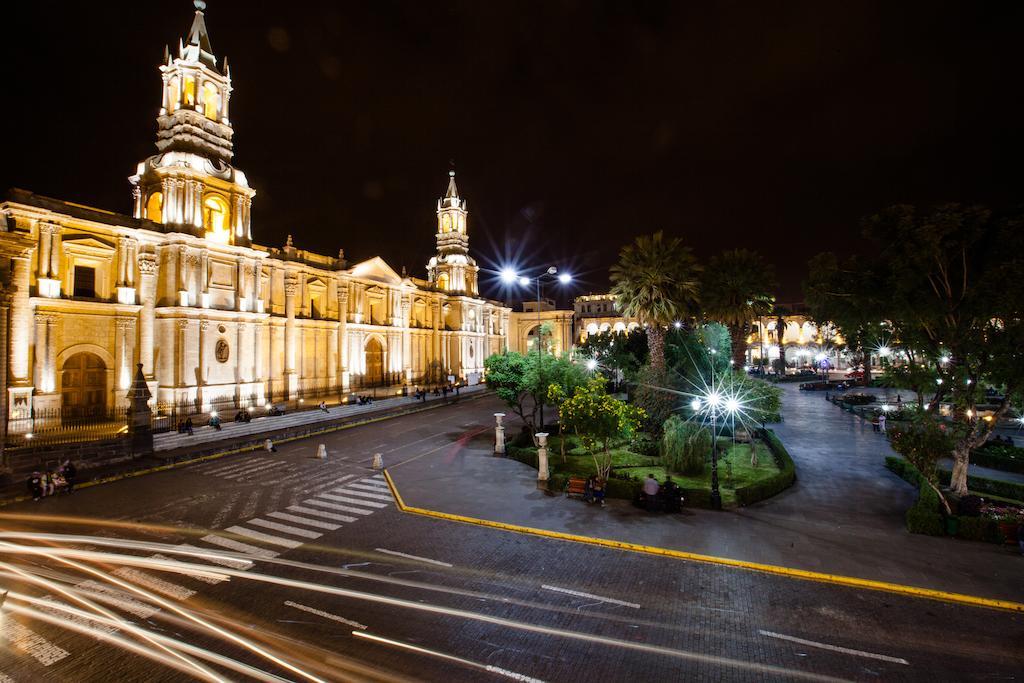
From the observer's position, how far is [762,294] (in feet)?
145

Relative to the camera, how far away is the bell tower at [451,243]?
69.1 meters

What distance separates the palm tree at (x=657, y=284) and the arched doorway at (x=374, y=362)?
33411 mm

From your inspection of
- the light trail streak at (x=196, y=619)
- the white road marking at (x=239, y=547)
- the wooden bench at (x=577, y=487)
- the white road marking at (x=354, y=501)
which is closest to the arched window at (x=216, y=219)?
the white road marking at (x=354, y=501)

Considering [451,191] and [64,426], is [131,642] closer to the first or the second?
[64,426]

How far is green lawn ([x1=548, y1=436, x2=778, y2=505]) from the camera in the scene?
2153cm

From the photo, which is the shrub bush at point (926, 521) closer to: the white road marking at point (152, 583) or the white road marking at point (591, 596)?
the white road marking at point (591, 596)

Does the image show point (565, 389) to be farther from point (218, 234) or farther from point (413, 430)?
point (218, 234)

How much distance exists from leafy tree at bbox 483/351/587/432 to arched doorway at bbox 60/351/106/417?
25.6 meters

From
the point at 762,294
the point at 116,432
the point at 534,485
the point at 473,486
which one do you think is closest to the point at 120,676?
the point at 473,486

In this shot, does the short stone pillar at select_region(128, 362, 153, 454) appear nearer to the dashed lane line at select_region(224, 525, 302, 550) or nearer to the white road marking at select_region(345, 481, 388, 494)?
the white road marking at select_region(345, 481, 388, 494)

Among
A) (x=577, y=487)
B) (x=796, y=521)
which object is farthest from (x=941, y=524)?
(x=577, y=487)

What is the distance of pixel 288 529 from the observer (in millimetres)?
15219

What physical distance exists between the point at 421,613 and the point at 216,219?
37170 mm

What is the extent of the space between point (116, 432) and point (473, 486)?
74.3 feet
